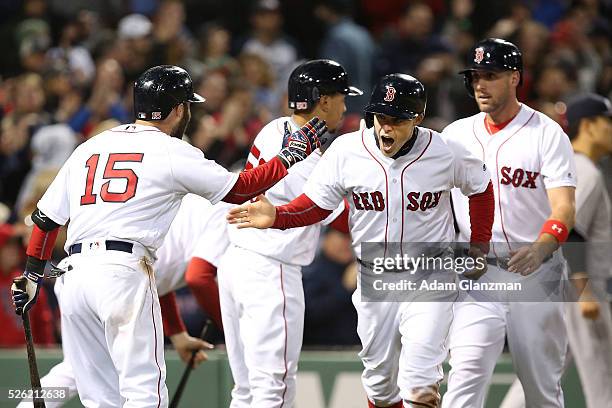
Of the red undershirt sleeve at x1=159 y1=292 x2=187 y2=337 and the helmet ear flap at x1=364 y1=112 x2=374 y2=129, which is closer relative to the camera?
the helmet ear flap at x1=364 y1=112 x2=374 y2=129

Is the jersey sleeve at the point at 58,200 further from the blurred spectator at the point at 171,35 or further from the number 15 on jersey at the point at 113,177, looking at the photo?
the blurred spectator at the point at 171,35

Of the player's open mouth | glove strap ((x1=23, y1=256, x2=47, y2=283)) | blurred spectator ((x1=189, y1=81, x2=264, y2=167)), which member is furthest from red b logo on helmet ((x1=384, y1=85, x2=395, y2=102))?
blurred spectator ((x1=189, y1=81, x2=264, y2=167))

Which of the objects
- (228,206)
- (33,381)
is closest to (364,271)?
(228,206)

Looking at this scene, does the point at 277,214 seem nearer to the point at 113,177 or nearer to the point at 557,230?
the point at 113,177

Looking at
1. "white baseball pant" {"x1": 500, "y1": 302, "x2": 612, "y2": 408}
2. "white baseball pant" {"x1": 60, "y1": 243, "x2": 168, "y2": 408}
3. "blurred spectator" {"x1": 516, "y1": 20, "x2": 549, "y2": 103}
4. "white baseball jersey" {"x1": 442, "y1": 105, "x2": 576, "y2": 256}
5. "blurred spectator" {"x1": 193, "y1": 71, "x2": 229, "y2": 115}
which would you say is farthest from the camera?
"blurred spectator" {"x1": 516, "y1": 20, "x2": 549, "y2": 103}

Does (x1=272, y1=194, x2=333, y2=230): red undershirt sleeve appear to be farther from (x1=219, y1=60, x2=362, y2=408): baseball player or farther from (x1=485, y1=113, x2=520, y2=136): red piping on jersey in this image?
(x1=485, y1=113, x2=520, y2=136): red piping on jersey

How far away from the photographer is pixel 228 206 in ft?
20.7

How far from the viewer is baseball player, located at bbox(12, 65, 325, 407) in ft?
16.8

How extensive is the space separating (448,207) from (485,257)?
33 centimetres

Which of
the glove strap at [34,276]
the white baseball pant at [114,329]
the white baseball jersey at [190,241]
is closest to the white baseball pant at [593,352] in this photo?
the white baseball jersey at [190,241]

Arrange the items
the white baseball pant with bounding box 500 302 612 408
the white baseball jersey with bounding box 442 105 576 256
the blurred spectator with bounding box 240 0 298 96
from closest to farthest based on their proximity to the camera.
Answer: the white baseball jersey with bounding box 442 105 576 256 < the white baseball pant with bounding box 500 302 612 408 < the blurred spectator with bounding box 240 0 298 96

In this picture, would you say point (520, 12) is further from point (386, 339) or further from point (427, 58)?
point (386, 339)

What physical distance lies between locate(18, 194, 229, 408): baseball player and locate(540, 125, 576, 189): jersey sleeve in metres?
1.82

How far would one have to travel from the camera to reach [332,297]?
8055 millimetres
